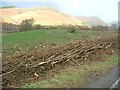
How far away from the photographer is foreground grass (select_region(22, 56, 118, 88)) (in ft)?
40.6

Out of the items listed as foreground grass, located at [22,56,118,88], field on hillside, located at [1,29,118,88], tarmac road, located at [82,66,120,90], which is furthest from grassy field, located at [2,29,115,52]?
tarmac road, located at [82,66,120,90]

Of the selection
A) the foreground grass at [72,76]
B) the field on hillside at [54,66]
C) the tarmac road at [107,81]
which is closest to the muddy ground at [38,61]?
the field on hillside at [54,66]

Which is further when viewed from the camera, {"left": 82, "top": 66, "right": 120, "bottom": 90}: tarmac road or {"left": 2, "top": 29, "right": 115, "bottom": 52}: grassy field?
{"left": 2, "top": 29, "right": 115, "bottom": 52}: grassy field

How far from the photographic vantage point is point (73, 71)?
50.1 feet

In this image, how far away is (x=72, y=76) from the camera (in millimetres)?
14047

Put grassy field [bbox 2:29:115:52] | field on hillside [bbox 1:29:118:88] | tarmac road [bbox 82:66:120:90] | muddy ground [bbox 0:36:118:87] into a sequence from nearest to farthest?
1. tarmac road [bbox 82:66:120:90]
2. field on hillside [bbox 1:29:118:88]
3. muddy ground [bbox 0:36:118:87]
4. grassy field [bbox 2:29:115:52]

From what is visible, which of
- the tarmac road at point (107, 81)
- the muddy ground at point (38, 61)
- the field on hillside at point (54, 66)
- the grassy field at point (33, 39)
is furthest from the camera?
the grassy field at point (33, 39)

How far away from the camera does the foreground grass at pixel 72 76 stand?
1238 cm

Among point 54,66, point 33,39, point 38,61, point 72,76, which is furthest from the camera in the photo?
point 33,39

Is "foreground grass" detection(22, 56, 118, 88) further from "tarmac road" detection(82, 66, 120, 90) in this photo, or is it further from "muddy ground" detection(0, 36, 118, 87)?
"muddy ground" detection(0, 36, 118, 87)

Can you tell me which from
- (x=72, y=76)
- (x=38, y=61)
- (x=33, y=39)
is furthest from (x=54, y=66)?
(x=33, y=39)

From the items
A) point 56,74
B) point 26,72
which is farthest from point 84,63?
point 26,72

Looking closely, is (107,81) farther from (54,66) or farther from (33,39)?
(33,39)

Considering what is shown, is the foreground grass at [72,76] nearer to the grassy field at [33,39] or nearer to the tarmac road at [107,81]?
the tarmac road at [107,81]
